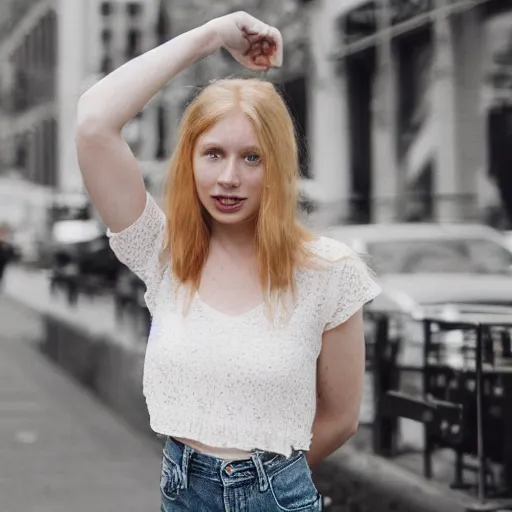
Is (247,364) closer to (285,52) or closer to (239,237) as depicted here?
(239,237)

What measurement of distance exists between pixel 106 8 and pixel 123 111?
59.6 metres

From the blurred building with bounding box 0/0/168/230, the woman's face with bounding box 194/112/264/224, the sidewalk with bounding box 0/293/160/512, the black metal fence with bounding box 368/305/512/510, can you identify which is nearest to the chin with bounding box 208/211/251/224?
the woman's face with bounding box 194/112/264/224

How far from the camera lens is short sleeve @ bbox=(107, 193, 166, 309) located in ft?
9.37

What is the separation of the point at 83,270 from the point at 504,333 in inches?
602

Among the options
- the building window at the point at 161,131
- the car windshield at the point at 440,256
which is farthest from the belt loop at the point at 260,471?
the building window at the point at 161,131

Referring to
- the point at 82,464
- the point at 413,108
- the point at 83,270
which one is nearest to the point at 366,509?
the point at 82,464

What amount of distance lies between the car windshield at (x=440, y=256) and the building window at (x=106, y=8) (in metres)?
49.1

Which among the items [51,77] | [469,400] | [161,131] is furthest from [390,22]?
[51,77]

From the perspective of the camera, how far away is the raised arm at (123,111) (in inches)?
109

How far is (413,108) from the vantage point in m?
27.2

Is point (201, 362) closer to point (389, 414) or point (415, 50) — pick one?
point (389, 414)

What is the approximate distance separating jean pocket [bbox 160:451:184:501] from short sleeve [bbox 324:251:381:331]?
16.7 inches

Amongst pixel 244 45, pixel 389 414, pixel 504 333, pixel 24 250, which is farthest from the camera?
pixel 24 250

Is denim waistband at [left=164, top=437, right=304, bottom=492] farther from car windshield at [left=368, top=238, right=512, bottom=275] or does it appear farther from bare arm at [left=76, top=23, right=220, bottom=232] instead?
car windshield at [left=368, top=238, right=512, bottom=275]
